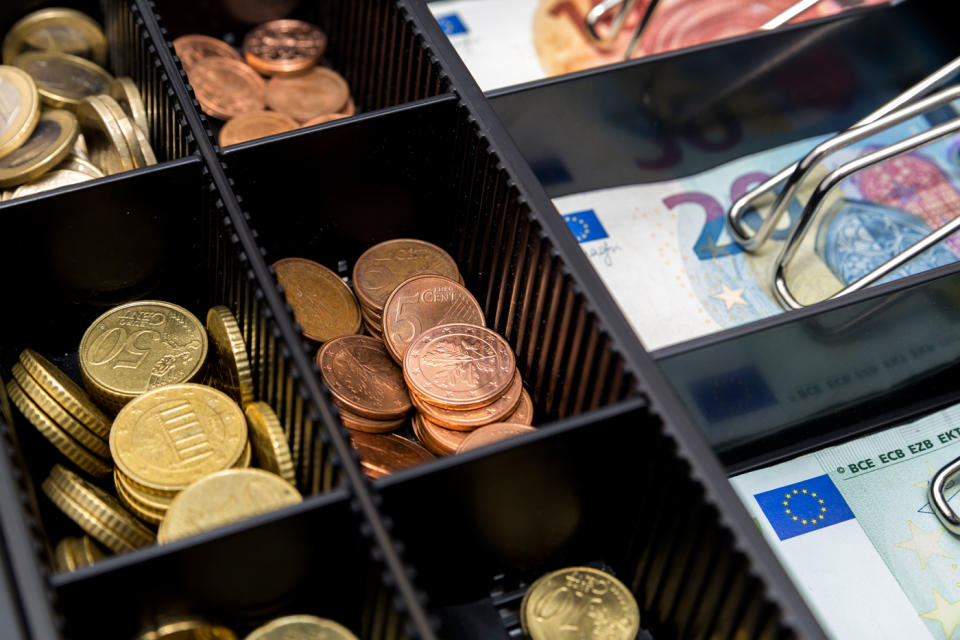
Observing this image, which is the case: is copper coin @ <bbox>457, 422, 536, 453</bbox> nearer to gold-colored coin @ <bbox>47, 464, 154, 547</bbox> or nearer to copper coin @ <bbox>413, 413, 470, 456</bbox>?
→ copper coin @ <bbox>413, 413, 470, 456</bbox>

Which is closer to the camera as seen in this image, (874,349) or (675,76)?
(874,349)

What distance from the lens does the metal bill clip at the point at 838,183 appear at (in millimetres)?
1646

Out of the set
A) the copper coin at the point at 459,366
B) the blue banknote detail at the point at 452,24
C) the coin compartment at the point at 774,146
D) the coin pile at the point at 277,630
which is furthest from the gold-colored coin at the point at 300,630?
the blue banknote detail at the point at 452,24

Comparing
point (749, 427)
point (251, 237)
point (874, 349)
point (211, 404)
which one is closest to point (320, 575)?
point (211, 404)

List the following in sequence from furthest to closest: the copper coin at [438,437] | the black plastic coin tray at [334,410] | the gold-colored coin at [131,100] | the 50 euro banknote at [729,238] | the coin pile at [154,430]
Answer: the 50 euro banknote at [729,238]
the gold-colored coin at [131,100]
the copper coin at [438,437]
the coin pile at [154,430]
the black plastic coin tray at [334,410]

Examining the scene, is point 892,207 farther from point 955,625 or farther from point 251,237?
point 251,237

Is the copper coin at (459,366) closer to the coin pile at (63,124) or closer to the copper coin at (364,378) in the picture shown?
the copper coin at (364,378)

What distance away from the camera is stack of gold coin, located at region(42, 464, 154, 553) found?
1.15 m

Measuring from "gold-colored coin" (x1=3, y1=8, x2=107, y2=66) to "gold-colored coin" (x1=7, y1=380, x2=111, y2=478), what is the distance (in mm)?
819

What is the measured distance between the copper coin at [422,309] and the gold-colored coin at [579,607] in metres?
0.38

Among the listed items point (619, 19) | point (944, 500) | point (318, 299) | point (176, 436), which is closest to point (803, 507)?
point (944, 500)

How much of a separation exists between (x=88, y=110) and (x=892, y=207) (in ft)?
4.94

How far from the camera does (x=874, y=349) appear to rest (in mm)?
1484

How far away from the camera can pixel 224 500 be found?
3.66ft
